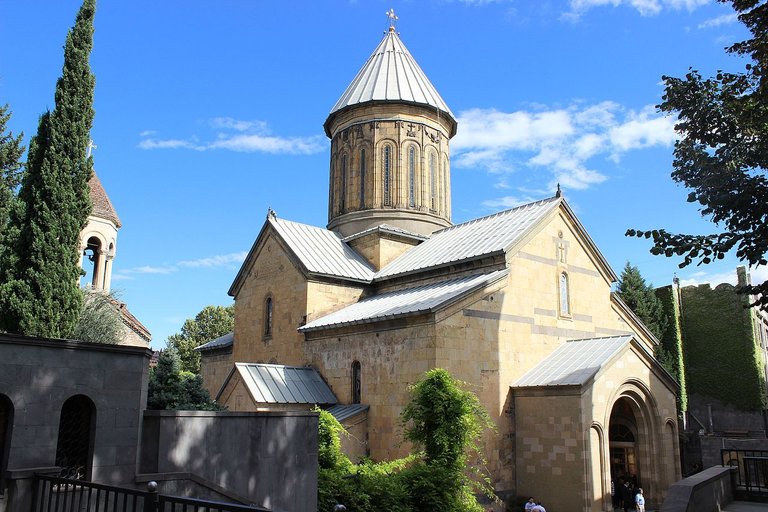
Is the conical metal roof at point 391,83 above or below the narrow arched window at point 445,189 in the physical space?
above

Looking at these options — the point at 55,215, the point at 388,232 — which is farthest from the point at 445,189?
the point at 55,215

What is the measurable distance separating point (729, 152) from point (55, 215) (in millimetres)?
12679

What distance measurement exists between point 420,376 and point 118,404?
821 cm

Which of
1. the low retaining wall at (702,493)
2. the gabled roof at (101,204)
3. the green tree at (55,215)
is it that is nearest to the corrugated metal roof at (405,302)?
the low retaining wall at (702,493)

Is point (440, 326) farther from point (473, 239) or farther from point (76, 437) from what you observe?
point (76, 437)

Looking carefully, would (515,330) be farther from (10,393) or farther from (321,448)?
(10,393)

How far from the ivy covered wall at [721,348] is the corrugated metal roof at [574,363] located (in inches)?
588

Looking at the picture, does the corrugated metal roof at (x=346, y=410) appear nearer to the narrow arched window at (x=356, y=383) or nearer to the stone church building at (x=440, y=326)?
the stone church building at (x=440, y=326)

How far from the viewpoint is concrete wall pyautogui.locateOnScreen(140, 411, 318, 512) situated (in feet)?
25.3

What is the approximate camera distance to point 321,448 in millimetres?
12430

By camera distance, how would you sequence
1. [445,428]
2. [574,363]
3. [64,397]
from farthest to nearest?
[574,363], [445,428], [64,397]

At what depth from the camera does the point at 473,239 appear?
61.1ft

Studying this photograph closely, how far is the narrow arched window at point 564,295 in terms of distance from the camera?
17.6 metres

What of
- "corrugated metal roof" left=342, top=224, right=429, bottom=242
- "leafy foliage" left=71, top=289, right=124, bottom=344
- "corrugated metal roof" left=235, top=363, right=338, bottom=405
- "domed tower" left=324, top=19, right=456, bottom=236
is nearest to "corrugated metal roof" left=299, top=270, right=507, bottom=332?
"corrugated metal roof" left=235, top=363, right=338, bottom=405
